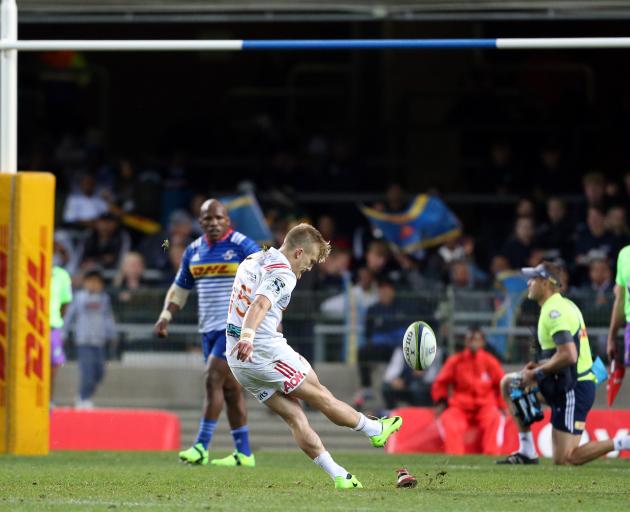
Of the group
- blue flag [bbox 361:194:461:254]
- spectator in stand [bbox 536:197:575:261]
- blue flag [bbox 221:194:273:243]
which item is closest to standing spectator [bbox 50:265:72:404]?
blue flag [bbox 221:194:273:243]

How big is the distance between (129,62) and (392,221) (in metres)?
8.13

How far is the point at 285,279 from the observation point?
8906 millimetres

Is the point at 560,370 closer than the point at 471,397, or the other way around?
the point at 560,370

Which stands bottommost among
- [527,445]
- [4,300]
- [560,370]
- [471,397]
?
[527,445]

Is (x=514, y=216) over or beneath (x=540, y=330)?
over

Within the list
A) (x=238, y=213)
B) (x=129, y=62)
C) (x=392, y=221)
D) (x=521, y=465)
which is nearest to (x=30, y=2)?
(x=238, y=213)

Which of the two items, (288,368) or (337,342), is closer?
(288,368)

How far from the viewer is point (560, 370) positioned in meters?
12.3

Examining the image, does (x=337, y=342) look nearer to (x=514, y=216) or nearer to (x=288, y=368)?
(x=514, y=216)

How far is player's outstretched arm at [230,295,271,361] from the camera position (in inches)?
338

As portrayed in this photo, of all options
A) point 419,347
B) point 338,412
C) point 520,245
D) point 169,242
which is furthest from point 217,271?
point 169,242

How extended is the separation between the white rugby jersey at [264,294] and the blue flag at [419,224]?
34.3 feet

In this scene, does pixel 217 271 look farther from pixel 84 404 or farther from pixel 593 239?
pixel 593 239

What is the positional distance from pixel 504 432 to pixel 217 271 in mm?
4409
